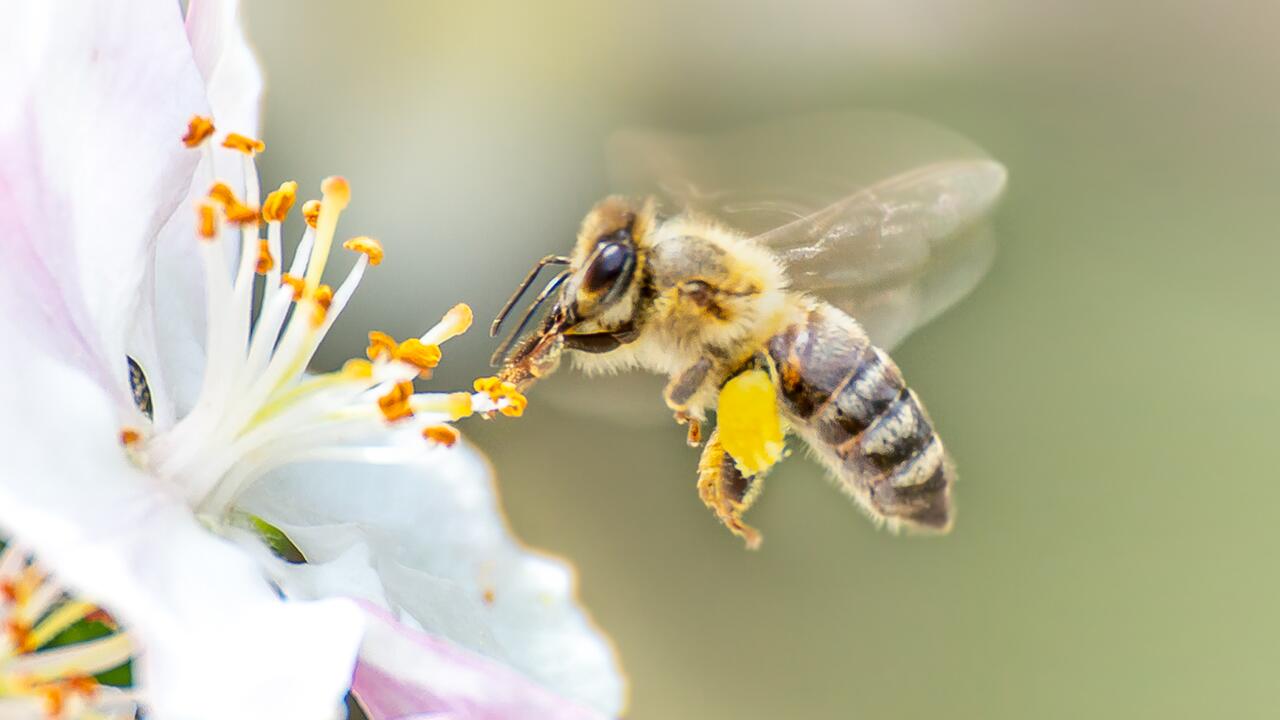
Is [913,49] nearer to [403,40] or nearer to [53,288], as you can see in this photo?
[403,40]

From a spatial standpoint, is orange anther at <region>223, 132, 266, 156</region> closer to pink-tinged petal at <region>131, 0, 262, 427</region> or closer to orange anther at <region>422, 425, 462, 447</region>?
pink-tinged petal at <region>131, 0, 262, 427</region>

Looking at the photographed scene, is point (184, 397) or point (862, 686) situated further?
Result: point (862, 686)

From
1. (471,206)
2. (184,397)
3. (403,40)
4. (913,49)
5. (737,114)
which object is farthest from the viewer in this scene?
(913,49)

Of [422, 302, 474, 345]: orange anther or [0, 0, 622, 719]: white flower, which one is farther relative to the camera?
[422, 302, 474, 345]: orange anther

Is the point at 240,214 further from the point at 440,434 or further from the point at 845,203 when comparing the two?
the point at 845,203

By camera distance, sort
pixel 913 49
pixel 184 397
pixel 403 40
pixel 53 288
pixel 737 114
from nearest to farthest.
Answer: pixel 53 288, pixel 184 397, pixel 403 40, pixel 737 114, pixel 913 49

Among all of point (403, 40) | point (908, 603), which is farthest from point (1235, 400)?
point (403, 40)

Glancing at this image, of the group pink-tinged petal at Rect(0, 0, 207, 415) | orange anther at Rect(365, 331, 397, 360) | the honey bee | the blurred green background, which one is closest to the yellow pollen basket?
the honey bee
